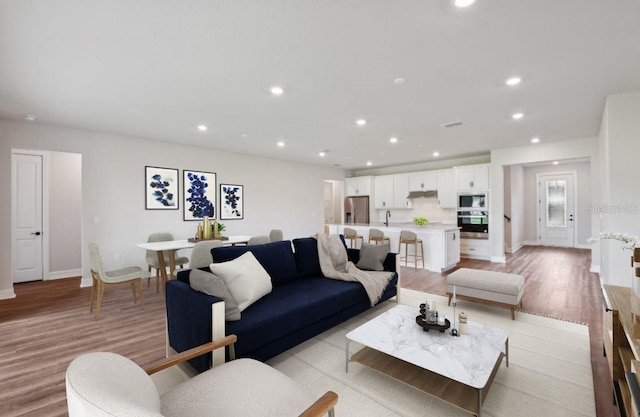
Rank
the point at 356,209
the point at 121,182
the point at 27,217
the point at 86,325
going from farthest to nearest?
the point at 356,209 → the point at 27,217 → the point at 121,182 → the point at 86,325

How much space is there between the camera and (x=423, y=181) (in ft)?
27.2

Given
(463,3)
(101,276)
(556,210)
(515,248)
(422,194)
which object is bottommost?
(515,248)

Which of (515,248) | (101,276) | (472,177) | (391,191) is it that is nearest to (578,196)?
(515,248)

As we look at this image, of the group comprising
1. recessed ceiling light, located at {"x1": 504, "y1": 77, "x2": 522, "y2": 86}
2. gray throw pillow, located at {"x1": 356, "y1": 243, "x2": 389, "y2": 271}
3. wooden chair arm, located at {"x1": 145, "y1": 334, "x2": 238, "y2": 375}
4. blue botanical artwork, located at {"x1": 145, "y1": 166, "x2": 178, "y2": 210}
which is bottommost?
wooden chair arm, located at {"x1": 145, "y1": 334, "x2": 238, "y2": 375}

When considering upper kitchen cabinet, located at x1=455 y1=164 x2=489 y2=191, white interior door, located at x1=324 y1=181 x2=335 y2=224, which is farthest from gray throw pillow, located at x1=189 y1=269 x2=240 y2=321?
white interior door, located at x1=324 y1=181 x2=335 y2=224

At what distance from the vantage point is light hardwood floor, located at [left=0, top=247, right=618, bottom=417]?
2117 mm

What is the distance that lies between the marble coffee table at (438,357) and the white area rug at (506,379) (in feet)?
0.43

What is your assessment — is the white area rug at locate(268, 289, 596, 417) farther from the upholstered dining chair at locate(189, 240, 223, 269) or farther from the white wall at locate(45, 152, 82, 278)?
the white wall at locate(45, 152, 82, 278)

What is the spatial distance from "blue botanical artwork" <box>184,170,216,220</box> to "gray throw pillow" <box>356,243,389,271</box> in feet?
12.5

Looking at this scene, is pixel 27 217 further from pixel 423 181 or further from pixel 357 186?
pixel 423 181

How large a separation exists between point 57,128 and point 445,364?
6182 millimetres

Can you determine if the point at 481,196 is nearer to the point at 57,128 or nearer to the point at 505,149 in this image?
the point at 505,149

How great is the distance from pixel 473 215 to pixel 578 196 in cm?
399

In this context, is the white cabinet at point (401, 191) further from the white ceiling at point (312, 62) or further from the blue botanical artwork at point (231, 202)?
the blue botanical artwork at point (231, 202)
